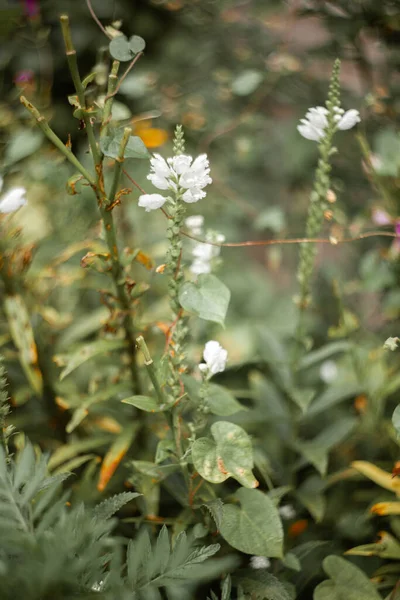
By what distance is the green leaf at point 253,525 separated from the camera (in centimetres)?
60

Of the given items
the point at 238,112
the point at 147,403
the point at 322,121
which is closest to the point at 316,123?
the point at 322,121

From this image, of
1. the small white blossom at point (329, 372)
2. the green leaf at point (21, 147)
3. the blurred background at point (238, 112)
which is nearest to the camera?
the green leaf at point (21, 147)

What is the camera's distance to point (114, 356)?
90 cm

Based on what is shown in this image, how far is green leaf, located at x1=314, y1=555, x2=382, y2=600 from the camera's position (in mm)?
670

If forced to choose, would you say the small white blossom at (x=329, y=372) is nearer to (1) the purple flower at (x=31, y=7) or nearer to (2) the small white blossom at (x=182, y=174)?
(2) the small white blossom at (x=182, y=174)

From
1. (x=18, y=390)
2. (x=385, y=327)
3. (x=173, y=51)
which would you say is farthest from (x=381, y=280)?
(x=173, y=51)

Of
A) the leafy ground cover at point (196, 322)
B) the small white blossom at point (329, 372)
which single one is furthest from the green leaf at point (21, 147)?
the small white blossom at point (329, 372)

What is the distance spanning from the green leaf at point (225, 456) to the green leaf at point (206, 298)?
14 centimetres

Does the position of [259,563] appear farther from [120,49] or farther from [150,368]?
[120,49]

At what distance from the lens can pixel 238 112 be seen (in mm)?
1588

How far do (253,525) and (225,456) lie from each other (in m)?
0.10

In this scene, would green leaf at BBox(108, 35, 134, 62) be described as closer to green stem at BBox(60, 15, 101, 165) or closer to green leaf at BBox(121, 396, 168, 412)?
green stem at BBox(60, 15, 101, 165)

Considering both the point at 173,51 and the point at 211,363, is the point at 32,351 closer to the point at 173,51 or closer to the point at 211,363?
the point at 211,363

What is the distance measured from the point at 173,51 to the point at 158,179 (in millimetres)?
1207
